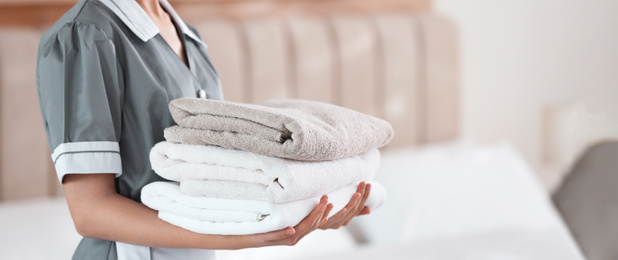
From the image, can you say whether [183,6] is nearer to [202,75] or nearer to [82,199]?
[202,75]

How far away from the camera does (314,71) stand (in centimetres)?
189

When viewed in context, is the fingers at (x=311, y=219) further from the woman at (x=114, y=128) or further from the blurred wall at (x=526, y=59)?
the blurred wall at (x=526, y=59)

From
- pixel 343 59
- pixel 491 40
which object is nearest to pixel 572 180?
pixel 491 40

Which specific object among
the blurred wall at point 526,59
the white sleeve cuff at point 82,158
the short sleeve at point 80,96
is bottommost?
the blurred wall at point 526,59

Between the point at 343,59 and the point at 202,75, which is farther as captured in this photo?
the point at 343,59

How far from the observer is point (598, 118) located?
2309 millimetres

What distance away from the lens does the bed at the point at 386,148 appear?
1.53m

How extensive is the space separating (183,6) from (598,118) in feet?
5.03

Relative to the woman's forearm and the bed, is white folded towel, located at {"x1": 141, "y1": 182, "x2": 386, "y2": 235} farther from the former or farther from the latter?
the bed

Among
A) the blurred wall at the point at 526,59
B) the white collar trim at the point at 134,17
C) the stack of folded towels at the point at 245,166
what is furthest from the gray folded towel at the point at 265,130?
the blurred wall at the point at 526,59

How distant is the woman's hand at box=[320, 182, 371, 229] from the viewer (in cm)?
67

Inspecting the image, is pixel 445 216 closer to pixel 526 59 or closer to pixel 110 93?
pixel 526 59

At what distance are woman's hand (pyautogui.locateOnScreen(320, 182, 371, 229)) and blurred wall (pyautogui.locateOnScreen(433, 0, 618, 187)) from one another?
5.32 ft

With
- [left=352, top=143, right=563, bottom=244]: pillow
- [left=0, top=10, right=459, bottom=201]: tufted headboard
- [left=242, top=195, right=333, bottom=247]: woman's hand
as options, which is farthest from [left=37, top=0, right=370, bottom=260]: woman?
[left=352, top=143, right=563, bottom=244]: pillow
